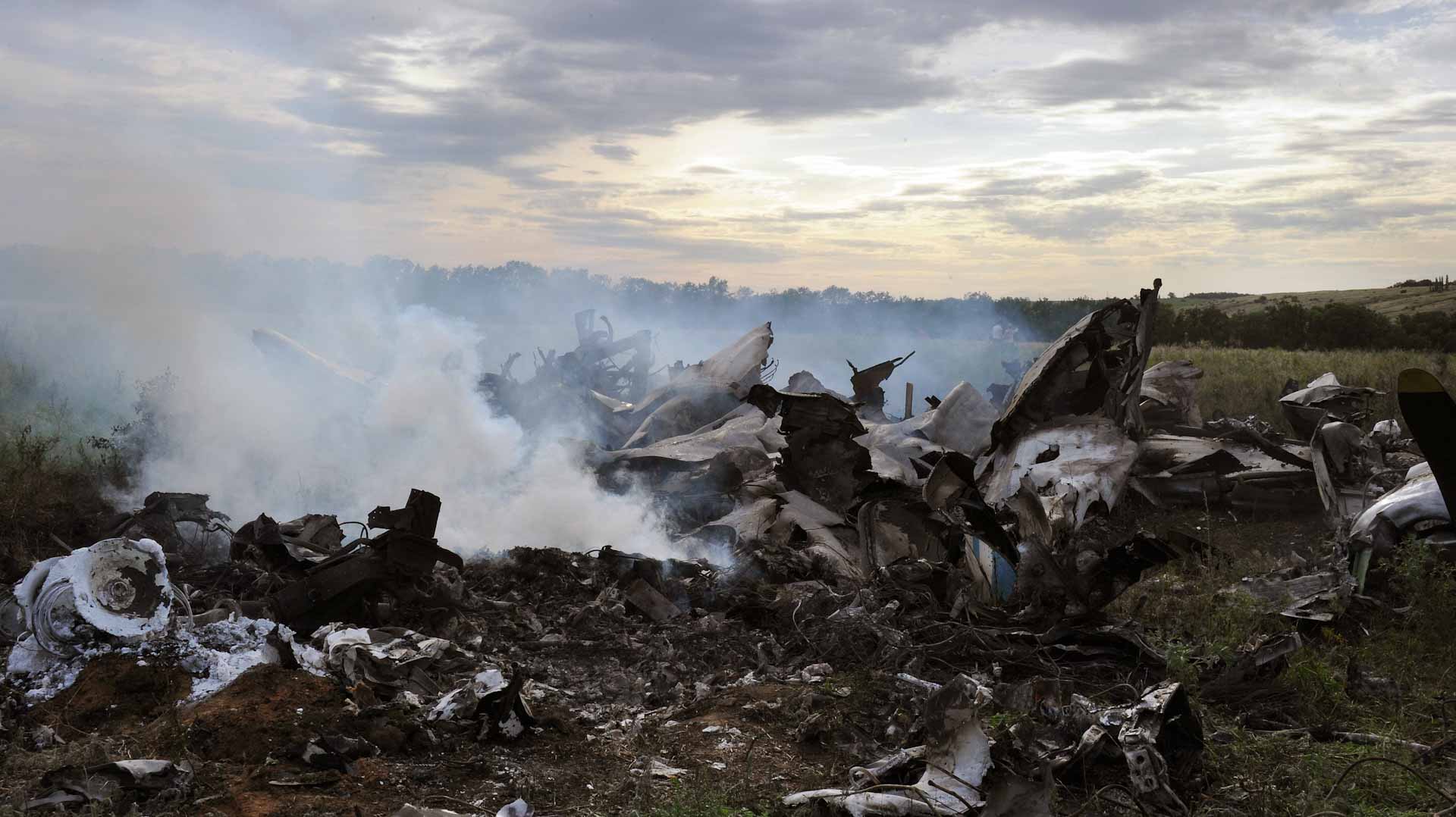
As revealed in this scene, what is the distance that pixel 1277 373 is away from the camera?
20.9m

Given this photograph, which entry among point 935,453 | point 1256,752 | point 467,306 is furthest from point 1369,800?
point 467,306

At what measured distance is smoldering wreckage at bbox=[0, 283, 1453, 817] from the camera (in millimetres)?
4590

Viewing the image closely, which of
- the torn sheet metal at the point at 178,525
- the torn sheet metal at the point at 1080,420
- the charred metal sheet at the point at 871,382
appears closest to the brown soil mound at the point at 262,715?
the torn sheet metal at the point at 178,525

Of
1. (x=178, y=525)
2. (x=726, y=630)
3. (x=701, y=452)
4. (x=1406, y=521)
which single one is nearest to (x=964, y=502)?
(x=726, y=630)

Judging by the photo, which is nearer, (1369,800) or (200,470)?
(1369,800)

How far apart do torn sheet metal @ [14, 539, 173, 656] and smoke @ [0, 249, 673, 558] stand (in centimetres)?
309

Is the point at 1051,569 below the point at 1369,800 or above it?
above

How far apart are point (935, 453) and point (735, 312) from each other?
24782mm

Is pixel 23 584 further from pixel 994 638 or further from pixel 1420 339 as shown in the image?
pixel 1420 339

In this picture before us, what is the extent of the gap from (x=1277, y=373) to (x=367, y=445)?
1795cm

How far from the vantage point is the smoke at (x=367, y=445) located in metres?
9.90

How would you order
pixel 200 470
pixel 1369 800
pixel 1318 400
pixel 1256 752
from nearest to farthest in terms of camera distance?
pixel 1369 800
pixel 1256 752
pixel 200 470
pixel 1318 400

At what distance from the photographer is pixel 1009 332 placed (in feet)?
121

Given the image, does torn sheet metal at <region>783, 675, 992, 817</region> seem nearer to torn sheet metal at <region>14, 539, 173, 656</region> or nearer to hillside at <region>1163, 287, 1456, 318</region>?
torn sheet metal at <region>14, 539, 173, 656</region>
